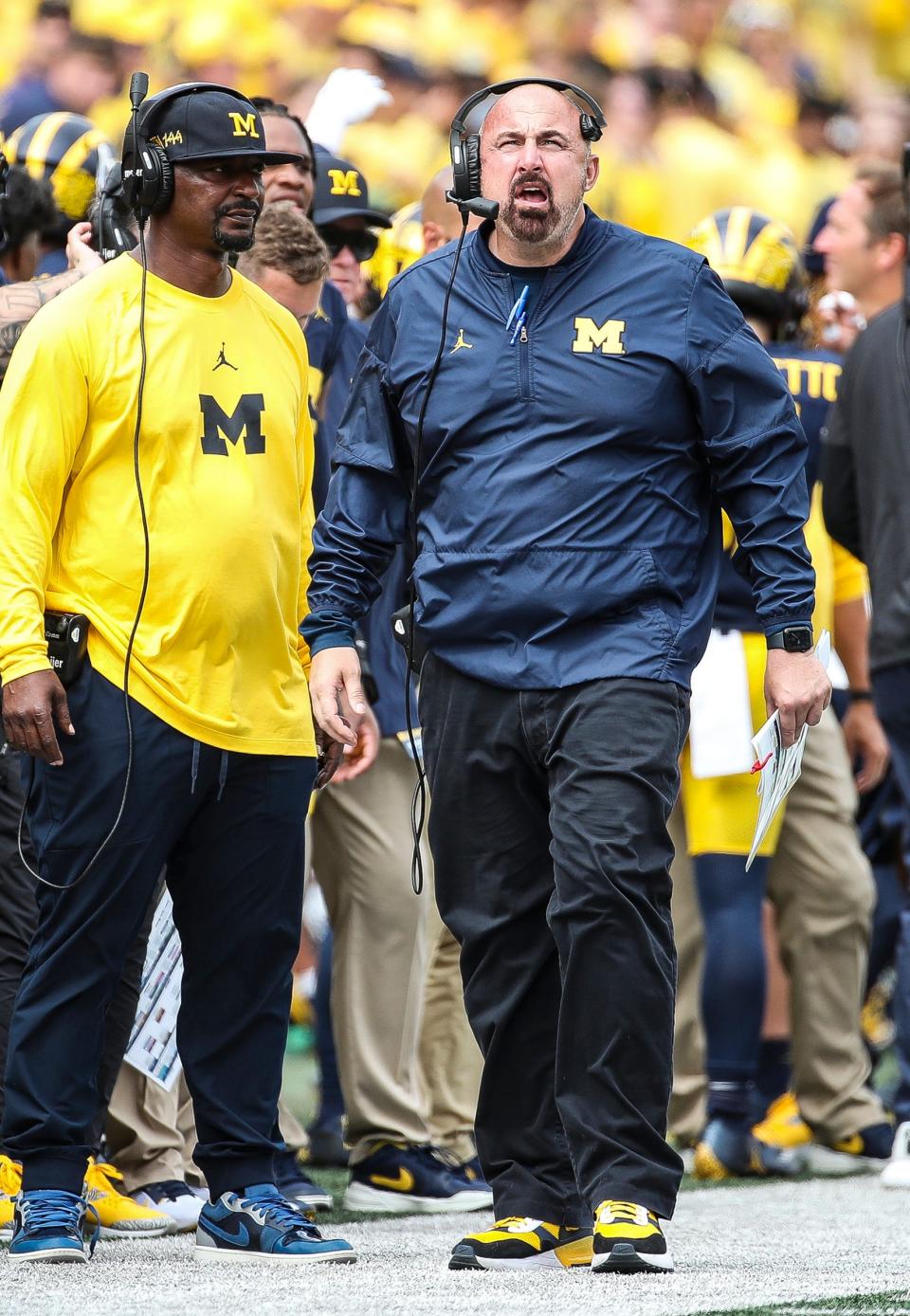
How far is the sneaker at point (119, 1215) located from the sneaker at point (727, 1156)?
191cm

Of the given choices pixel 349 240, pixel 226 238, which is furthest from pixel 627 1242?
pixel 349 240

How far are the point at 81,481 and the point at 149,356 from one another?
274mm

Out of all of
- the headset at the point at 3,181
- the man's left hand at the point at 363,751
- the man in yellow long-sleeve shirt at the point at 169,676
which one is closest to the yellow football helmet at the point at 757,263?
the man's left hand at the point at 363,751

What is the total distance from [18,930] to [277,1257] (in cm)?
102

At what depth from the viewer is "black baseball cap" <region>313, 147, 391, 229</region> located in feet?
21.1

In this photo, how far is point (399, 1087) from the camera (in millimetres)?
5793

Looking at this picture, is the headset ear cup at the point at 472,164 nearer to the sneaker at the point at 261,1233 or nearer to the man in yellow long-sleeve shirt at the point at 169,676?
the man in yellow long-sleeve shirt at the point at 169,676

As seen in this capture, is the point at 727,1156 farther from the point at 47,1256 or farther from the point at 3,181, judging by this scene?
the point at 3,181

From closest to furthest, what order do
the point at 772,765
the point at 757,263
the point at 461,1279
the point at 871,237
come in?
the point at 461,1279, the point at 772,765, the point at 757,263, the point at 871,237

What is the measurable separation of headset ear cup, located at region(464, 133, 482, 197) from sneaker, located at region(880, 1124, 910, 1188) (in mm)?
2799

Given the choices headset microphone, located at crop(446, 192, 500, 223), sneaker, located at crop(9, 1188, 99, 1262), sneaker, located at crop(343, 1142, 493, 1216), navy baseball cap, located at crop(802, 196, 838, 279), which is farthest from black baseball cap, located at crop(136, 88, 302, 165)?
navy baseball cap, located at crop(802, 196, 838, 279)

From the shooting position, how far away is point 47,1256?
4.26 meters

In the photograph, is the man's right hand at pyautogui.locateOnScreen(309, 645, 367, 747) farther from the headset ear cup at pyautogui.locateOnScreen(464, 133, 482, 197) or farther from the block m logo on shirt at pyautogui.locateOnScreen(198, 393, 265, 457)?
the headset ear cup at pyautogui.locateOnScreen(464, 133, 482, 197)

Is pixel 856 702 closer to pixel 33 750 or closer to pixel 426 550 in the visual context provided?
pixel 426 550
